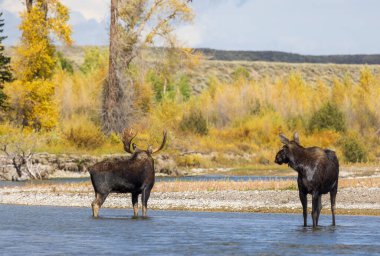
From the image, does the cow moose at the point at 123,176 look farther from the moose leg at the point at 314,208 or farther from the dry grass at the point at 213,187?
Result: the dry grass at the point at 213,187

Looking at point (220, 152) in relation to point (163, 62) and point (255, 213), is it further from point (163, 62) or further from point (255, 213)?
point (255, 213)

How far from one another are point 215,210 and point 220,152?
3330 centimetres

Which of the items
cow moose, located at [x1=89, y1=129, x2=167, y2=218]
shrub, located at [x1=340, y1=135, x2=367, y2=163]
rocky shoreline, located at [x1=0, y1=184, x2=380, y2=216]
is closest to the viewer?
cow moose, located at [x1=89, y1=129, x2=167, y2=218]

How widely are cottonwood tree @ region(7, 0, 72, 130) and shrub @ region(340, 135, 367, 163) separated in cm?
1812

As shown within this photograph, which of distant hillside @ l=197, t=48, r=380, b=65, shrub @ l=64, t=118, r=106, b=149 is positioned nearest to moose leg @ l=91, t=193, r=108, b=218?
shrub @ l=64, t=118, r=106, b=149

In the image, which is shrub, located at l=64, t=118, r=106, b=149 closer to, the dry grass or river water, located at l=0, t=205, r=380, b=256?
the dry grass

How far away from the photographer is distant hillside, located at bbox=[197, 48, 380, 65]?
179 m

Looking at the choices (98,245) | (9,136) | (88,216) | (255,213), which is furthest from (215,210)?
(9,136)

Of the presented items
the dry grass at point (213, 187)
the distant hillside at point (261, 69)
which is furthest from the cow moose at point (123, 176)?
the distant hillside at point (261, 69)

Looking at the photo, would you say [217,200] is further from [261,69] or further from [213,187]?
[261,69]

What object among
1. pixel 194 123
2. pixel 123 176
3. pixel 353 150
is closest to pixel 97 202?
pixel 123 176

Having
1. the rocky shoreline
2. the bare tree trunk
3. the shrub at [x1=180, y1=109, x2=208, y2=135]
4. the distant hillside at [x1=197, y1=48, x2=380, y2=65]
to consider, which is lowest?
the rocky shoreline

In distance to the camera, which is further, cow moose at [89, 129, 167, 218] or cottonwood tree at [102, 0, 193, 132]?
cottonwood tree at [102, 0, 193, 132]

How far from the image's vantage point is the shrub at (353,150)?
58.6 metres
